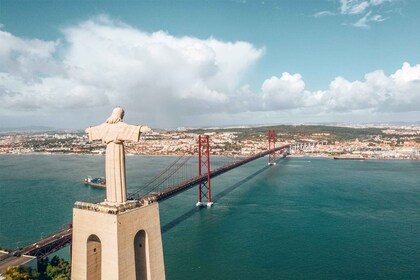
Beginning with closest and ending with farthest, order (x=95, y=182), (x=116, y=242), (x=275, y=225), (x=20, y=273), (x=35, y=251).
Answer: (x=116, y=242), (x=20, y=273), (x=35, y=251), (x=275, y=225), (x=95, y=182)

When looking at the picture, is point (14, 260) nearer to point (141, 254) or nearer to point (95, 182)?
point (141, 254)

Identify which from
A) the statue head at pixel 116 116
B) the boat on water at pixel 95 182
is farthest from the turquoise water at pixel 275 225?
the statue head at pixel 116 116

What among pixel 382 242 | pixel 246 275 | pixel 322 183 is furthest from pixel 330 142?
pixel 246 275

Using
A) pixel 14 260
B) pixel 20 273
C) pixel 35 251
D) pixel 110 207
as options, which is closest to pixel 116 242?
pixel 110 207

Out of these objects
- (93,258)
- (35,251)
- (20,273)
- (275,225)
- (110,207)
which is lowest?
(275,225)

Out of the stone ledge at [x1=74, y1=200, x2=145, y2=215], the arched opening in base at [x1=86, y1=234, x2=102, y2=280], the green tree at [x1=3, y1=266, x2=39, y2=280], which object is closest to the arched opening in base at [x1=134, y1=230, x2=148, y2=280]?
the stone ledge at [x1=74, y1=200, x2=145, y2=215]

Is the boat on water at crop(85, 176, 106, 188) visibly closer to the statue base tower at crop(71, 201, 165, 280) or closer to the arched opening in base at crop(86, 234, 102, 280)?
the arched opening in base at crop(86, 234, 102, 280)
